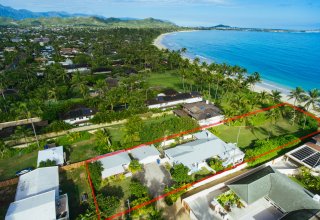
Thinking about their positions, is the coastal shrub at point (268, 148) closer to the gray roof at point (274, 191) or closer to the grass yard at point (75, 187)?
the gray roof at point (274, 191)

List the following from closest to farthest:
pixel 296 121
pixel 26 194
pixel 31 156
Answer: pixel 26 194 < pixel 31 156 < pixel 296 121

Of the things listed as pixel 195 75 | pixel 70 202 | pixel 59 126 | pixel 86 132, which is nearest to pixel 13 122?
pixel 59 126

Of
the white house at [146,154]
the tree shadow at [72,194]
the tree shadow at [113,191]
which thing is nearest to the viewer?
the tree shadow at [72,194]

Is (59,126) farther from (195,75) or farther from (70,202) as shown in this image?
(195,75)

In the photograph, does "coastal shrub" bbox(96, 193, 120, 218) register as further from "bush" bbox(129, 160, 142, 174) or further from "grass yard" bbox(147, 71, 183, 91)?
"grass yard" bbox(147, 71, 183, 91)

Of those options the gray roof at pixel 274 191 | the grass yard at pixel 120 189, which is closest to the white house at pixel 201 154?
the gray roof at pixel 274 191

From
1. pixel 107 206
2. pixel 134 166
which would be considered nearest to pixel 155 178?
pixel 134 166

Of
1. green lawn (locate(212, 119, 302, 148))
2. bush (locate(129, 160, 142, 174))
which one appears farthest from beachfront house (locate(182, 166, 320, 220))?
green lawn (locate(212, 119, 302, 148))
